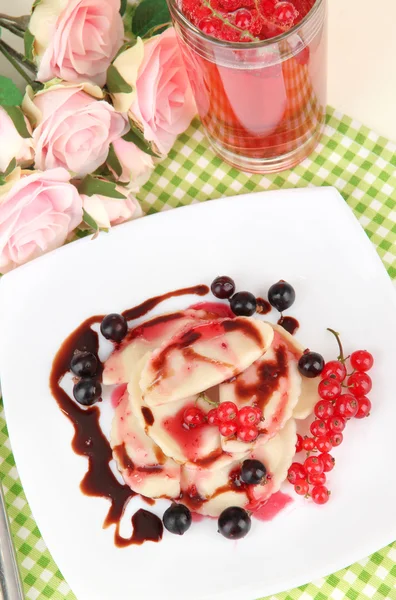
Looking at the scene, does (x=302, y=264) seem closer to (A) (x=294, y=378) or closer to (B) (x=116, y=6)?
(A) (x=294, y=378)

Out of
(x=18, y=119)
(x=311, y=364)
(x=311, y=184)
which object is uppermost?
(x=18, y=119)

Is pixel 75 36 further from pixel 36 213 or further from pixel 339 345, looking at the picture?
pixel 339 345

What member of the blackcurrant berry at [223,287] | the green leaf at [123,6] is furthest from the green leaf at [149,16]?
the blackcurrant berry at [223,287]

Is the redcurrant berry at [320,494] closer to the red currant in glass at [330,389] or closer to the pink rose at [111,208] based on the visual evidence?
the red currant in glass at [330,389]

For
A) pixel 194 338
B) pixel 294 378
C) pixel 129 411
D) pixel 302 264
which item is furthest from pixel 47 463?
pixel 302 264

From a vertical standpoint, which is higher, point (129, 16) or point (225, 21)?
point (225, 21)

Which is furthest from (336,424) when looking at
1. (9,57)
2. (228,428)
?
(9,57)
